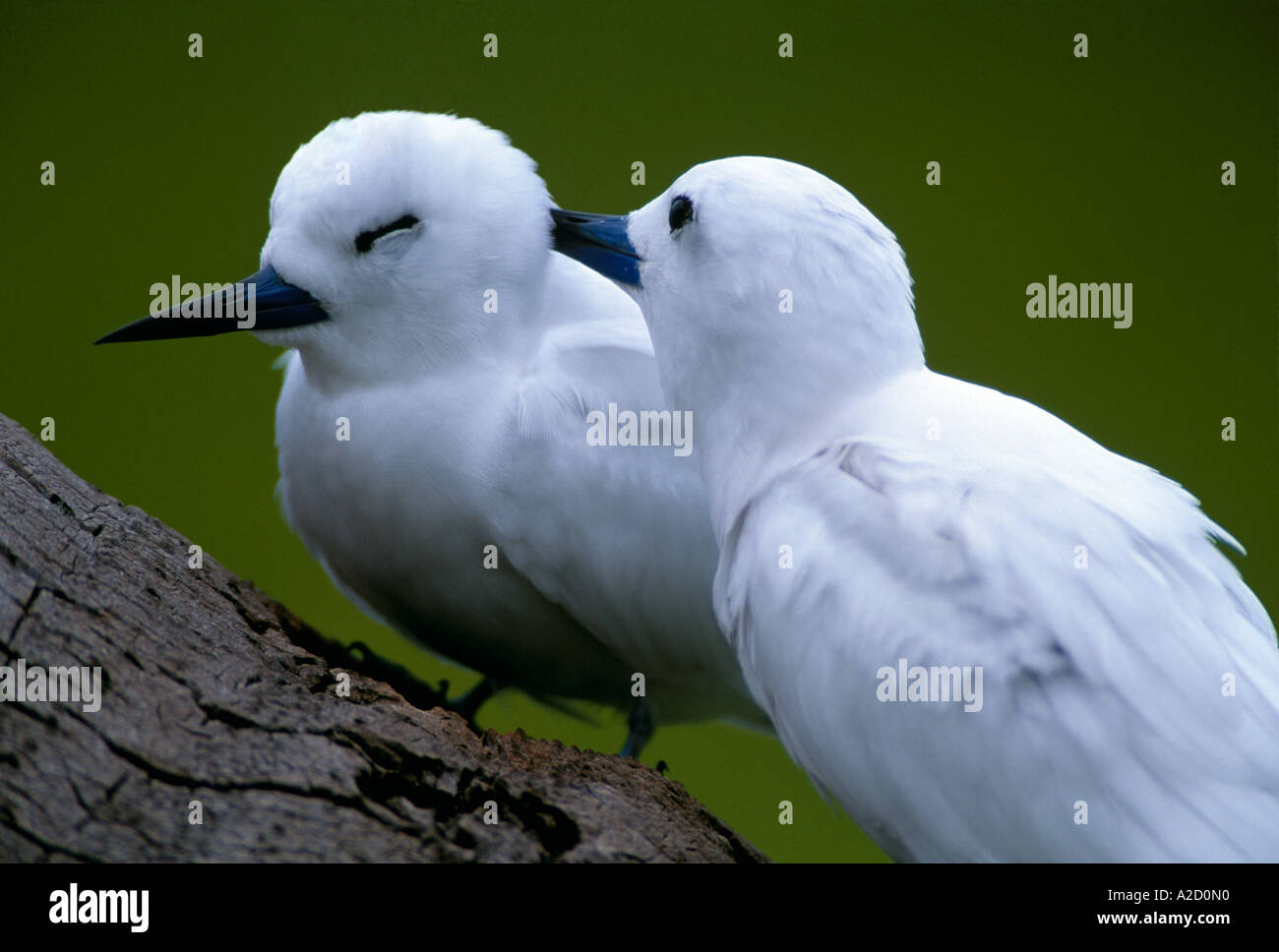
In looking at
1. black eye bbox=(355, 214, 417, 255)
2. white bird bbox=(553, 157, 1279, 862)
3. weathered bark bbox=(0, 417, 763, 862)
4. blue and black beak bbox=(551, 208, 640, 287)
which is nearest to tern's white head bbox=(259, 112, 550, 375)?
black eye bbox=(355, 214, 417, 255)

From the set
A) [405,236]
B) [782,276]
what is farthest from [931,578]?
[405,236]

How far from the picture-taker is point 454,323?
1.93m

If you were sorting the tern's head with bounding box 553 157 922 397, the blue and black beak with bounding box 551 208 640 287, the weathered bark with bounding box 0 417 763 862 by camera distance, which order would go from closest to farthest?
the weathered bark with bounding box 0 417 763 862 → the tern's head with bounding box 553 157 922 397 → the blue and black beak with bounding box 551 208 640 287

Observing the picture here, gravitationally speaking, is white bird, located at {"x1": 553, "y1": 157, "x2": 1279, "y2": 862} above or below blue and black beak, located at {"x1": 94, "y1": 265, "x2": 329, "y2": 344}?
below

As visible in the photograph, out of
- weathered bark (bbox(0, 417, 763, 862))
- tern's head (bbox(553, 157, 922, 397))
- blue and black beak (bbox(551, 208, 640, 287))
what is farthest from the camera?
blue and black beak (bbox(551, 208, 640, 287))

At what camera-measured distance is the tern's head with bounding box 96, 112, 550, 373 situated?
1.82m

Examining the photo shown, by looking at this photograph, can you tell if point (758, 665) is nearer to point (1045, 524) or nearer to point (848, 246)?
point (1045, 524)

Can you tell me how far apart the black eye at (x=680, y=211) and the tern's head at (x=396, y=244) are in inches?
13.9

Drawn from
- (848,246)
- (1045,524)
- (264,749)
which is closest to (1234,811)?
(1045,524)

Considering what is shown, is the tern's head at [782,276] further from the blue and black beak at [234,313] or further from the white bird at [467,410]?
the blue and black beak at [234,313]

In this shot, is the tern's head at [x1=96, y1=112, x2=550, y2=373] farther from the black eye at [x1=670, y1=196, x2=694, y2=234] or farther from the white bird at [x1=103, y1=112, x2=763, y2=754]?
the black eye at [x1=670, y1=196, x2=694, y2=234]

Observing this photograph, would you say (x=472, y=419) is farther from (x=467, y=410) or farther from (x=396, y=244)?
(x=396, y=244)

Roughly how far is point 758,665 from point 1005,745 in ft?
1.02
